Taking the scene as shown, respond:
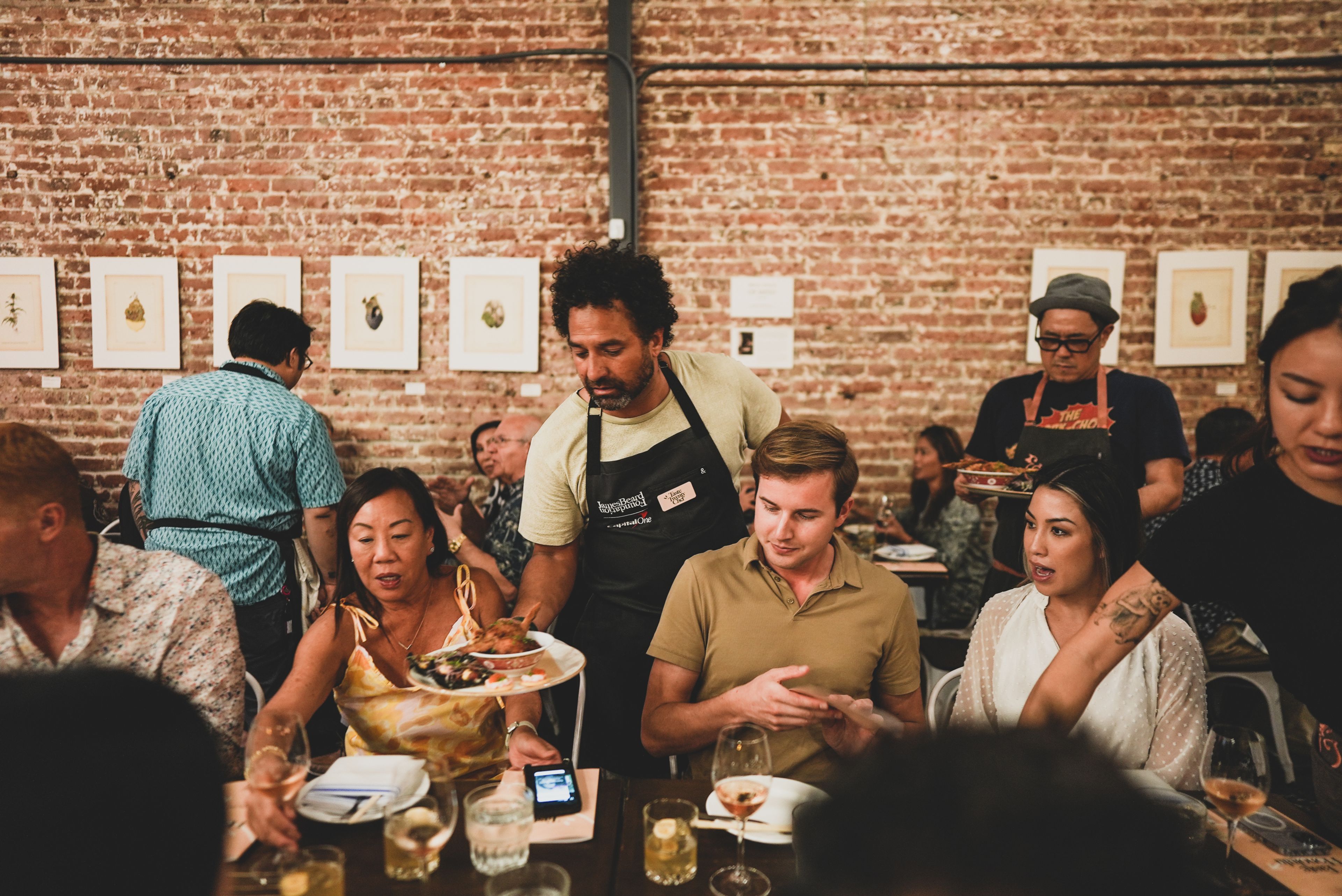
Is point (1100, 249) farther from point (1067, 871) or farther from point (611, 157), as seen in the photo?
point (1067, 871)

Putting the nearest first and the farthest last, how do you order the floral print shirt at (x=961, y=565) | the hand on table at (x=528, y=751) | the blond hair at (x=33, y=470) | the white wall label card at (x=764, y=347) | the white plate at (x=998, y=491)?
the blond hair at (x=33, y=470) → the hand on table at (x=528, y=751) → the white plate at (x=998, y=491) → the floral print shirt at (x=961, y=565) → the white wall label card at (x=764, y=347)

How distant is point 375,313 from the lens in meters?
4.54

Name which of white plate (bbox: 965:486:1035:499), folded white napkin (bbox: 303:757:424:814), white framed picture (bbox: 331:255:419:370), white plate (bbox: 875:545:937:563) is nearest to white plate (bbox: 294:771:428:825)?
folded white napkin (bbox: 303:757:424:814)

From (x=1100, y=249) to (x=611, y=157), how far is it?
2800mm

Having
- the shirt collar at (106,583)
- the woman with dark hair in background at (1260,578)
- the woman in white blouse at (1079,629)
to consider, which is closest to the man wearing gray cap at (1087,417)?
the woman in white blouse at (1079,629)

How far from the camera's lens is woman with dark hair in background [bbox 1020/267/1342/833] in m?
1.32

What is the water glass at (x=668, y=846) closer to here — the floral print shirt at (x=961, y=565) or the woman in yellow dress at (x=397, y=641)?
the woman in yellow dress at (x=397, y=641)

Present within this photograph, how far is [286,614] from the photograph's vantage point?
301 centimetres

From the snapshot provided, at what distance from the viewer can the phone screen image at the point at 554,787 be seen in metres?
1.52

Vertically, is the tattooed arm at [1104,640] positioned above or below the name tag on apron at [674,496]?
below

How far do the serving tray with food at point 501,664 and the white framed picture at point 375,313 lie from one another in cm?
299

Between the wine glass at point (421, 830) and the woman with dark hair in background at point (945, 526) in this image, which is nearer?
the wine glass at point (421, 830)

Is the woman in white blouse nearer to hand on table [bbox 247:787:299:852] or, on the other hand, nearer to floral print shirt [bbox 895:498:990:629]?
hand on table [bbox 247:787:299:852]

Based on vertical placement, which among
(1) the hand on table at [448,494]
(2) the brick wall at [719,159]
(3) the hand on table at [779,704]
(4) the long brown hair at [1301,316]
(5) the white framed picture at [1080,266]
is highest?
(2) the brick wall at [719,159]
